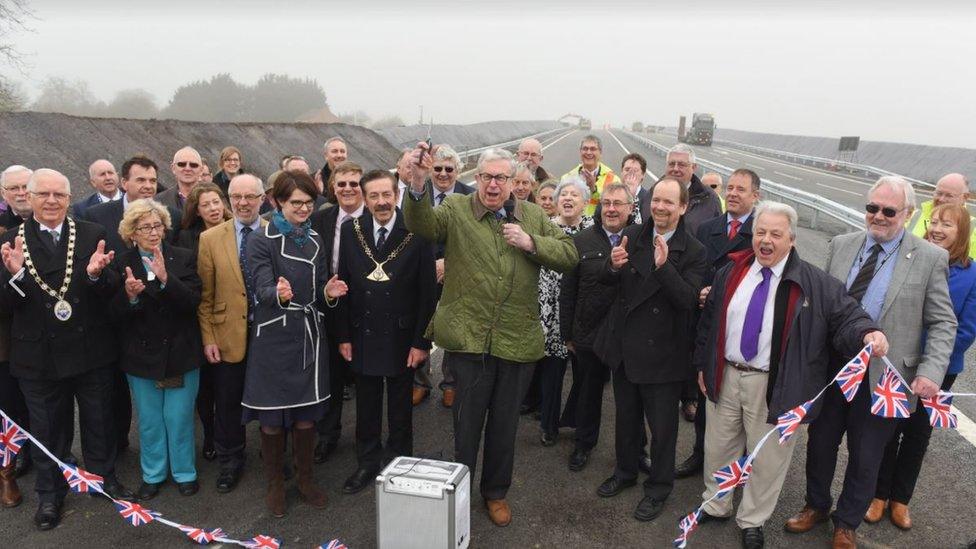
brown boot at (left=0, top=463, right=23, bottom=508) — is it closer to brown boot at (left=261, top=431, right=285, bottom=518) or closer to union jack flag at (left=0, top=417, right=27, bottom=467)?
union jack flag at (left=0, top=417, right=27, bottom=467)

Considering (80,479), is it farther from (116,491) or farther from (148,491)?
(148,491)

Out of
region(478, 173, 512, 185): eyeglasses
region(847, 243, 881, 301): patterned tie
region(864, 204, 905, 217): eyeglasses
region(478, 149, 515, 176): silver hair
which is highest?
region(478, 149, 515, 176): silver hair

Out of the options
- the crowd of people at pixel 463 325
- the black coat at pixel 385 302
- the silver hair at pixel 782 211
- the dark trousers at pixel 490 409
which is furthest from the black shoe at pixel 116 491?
the silver hair at pixel 782 211

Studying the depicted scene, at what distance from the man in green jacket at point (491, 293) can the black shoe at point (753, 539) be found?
1.49 m

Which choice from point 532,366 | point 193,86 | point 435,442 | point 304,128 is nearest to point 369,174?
point 532,366

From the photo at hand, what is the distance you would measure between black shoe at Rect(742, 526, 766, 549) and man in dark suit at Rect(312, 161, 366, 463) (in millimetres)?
2936

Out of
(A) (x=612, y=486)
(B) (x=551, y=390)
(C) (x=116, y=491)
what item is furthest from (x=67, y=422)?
(A) (x=612, y=486)

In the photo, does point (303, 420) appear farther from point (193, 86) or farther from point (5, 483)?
point (193, 86)

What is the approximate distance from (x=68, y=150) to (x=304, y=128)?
9480 millimetres

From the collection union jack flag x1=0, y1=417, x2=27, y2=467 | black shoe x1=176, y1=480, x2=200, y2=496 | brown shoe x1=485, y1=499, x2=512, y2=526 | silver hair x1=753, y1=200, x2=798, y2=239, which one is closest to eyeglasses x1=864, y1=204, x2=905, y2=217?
silver hair x1=753, y1=200, x2=798, y2=239

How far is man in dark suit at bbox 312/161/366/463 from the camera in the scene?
4.45m

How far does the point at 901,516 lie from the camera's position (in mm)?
3992

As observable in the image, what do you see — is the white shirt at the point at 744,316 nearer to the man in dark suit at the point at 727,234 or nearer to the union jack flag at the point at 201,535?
the man in dark suit at the point at 727,234

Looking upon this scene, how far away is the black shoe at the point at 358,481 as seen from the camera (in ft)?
14.3
